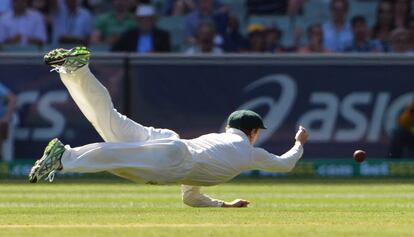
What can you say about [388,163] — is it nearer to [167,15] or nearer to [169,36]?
[169,36]

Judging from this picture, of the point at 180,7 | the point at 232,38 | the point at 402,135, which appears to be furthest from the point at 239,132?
the point at 180,7

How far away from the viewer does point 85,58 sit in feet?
30.5

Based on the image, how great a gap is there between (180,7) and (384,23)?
119 inches

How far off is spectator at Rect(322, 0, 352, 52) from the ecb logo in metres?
1.84

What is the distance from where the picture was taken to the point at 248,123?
30.9ft

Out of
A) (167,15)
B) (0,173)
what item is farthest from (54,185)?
(167,15)

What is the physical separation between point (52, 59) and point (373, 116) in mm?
7033

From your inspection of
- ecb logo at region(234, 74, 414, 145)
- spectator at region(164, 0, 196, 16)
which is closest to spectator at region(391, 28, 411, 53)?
ecb logo at region(234, 74, 414, 145)

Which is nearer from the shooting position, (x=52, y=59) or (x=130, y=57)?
(x=52, y=59)

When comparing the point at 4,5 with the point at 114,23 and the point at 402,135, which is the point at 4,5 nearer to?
the point at 114,23

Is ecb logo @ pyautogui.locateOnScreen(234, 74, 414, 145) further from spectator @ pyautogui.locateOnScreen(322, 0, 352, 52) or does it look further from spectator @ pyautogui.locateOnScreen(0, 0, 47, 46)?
spectator @ pyautogui.locateOnScreen(0, 0, 47, 46)

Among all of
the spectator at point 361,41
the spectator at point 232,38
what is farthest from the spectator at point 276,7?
the spectator at point 361,41

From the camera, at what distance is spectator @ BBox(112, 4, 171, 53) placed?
1684cm
